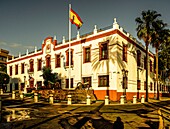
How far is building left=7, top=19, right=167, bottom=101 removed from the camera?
79.8 ft

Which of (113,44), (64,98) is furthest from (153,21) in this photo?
(64,98)

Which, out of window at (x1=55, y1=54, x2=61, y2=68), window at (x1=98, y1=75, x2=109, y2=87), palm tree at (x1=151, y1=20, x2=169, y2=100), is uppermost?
palm tree at (x1=151, y1=20, x2=169, y2=100)

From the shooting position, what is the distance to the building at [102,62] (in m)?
24.3

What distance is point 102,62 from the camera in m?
25.3

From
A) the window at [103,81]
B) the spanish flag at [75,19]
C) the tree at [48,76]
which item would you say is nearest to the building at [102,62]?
the window at [103,81]

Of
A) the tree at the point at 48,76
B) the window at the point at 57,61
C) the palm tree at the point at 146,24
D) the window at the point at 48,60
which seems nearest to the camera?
the palm tree at the point at 146,24

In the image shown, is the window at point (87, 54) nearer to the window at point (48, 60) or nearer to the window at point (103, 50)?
the window at point (103, 50)

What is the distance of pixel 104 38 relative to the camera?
25484 mm

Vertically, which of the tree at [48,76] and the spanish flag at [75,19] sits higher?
the spanish flag at [75,19]

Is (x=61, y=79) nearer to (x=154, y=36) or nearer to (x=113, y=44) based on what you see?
(x=113, y=44)

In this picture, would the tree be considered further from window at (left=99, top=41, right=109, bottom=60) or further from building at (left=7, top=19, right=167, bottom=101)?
window at (left=99, top=41, right=109, bottom=60)

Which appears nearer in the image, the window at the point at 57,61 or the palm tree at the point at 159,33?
the palm tree at the point at 159,33

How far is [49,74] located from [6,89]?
67.7 feet

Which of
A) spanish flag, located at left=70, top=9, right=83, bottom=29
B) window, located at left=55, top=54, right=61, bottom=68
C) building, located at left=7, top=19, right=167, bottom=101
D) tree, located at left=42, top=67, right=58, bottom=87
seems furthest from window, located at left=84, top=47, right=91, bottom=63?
tree, located at left=42, top=67, right=58, bottom=87
